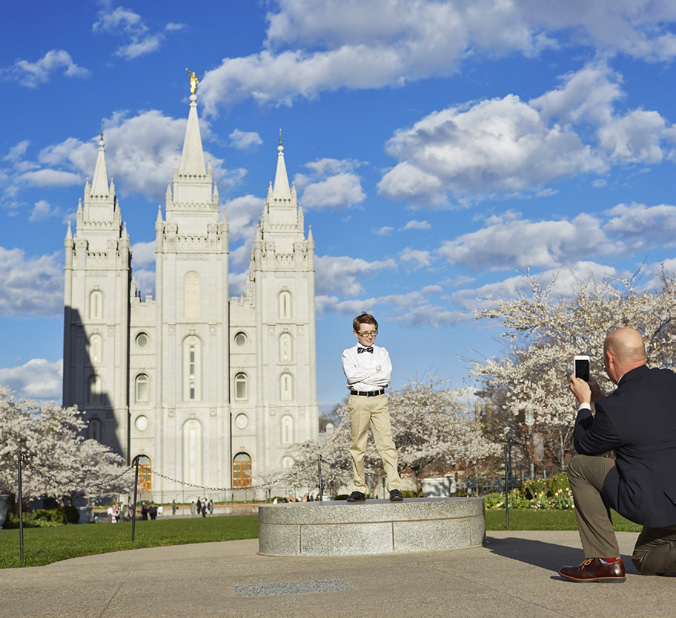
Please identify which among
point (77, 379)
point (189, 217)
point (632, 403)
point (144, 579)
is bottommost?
point (144, 579)

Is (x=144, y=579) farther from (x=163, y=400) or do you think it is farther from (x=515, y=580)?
(x=163, y=400)

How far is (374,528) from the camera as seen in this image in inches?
331

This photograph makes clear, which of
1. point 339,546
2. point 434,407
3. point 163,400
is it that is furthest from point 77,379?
point 339,546

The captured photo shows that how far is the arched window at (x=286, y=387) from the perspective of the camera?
7181 centimetres

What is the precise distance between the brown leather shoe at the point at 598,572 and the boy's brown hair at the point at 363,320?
4147mm

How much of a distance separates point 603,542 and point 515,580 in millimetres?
750

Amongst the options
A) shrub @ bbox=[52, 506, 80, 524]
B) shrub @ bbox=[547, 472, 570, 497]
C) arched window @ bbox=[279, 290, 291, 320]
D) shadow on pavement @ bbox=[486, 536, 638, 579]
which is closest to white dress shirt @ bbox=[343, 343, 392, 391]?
shadow on pavement @ bbox=[486, 536, 638, 579]

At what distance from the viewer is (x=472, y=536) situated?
8.73m

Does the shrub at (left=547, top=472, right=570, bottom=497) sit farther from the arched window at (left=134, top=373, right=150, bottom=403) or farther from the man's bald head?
the arched window at (left=134, top=373, right=150, bottom=403)

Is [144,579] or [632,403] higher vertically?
[632,403]

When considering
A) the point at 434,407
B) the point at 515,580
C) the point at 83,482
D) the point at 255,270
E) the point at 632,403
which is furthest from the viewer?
the point at 255,270

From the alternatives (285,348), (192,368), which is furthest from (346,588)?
(285,348)

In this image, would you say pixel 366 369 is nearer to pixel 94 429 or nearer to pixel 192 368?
pixel 192 368

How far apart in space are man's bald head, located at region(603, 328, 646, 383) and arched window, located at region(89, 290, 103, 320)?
68.9 metres
